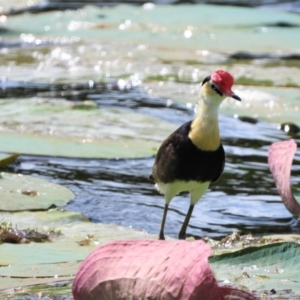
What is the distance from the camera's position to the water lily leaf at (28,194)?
4082 millimetres

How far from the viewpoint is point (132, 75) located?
7664 millimetres

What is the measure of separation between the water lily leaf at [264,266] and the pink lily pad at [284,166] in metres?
0.77

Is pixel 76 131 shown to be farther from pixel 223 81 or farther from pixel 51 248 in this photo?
pixel 51 248

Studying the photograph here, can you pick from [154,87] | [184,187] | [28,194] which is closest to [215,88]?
[184,187]

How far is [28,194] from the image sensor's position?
427 centimetres

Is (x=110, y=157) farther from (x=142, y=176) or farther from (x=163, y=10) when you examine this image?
(x=163, y=10)

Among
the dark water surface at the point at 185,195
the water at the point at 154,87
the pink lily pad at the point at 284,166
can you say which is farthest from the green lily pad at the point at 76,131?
the pink lily pad at the point at 284,166

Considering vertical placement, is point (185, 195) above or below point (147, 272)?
below

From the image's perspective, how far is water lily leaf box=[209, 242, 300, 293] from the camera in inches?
98.1

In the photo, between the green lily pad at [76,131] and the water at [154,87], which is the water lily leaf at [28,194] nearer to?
the water at [154,87]

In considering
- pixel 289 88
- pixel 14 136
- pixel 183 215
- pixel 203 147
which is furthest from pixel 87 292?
pixel 289 88

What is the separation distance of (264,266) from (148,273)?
0.72 m

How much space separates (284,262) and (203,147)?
59.6 inches

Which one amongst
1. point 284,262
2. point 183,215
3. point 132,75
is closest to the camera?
point 284,262
